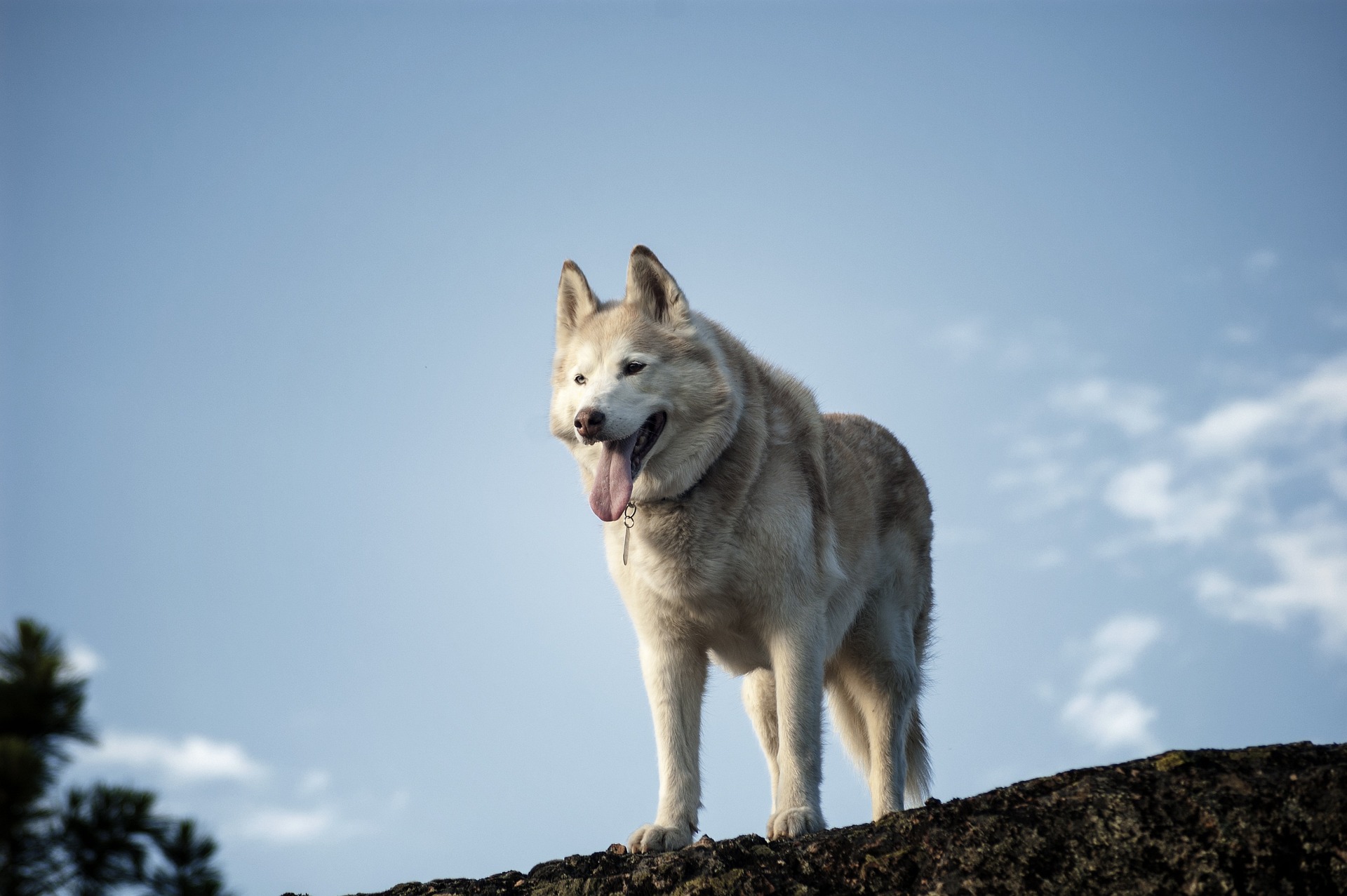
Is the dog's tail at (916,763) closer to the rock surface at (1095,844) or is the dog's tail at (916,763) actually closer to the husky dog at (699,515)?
the husky dog at (699,515)

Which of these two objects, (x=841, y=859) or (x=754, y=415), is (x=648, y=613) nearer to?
(x=754, y=415)

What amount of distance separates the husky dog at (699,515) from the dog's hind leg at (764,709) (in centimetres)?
37

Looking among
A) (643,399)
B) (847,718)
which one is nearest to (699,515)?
(643,399)

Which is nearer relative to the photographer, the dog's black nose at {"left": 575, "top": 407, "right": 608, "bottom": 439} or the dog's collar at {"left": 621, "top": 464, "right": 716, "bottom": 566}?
the dog's black nose at {"left": 575, "top": 407, "right": 608, "bottom": 439}

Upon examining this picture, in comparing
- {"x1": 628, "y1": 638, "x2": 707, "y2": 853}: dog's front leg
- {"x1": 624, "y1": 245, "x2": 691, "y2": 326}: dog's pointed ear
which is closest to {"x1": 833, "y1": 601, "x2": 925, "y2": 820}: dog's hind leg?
{"x1": 628, "y1": 638, "x2": 707, "y2": 853}: dog's front leg

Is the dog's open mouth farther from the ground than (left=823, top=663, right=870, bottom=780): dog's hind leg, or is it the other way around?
the dog's open mouth

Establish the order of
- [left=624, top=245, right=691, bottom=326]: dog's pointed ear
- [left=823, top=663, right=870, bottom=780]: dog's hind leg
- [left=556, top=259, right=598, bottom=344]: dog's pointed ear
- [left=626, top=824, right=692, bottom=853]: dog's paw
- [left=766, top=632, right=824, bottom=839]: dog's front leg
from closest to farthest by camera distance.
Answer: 1. [left=626, top=824, right=692, bottom=853]: dog's paw
2. [left=766, top=632, right=824, bottom=839]: dog's front leg
3. [left=624, top=245, right=691, bottom=326]: dog's pointed ear
4. [left=556, top=259, right=598, bottom=344]: dog's pointed ear
5. [left=823, top=663, right=870, bottom=780]: dog's hind leg

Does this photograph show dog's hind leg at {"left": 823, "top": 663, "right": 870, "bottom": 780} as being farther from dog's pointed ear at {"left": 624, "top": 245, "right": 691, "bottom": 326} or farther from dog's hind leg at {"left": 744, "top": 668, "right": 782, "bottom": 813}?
dog's pointed ear at {"left": 624, "top": 245, "right": 691, "bottom": 326}

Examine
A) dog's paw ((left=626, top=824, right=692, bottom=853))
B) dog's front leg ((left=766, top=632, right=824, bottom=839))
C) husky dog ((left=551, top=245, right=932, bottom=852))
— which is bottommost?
dog's paw ((left=626, top=824, right=692, bottom=853))

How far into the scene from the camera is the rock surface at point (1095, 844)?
310 centimetres

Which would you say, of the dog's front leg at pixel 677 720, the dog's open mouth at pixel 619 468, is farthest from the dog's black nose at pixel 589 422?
the dog's front leg at pixel 677 720

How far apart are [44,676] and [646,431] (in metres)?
4.42

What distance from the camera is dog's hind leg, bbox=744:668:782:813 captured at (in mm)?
6758

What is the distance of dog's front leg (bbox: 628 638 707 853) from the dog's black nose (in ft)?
4.00
